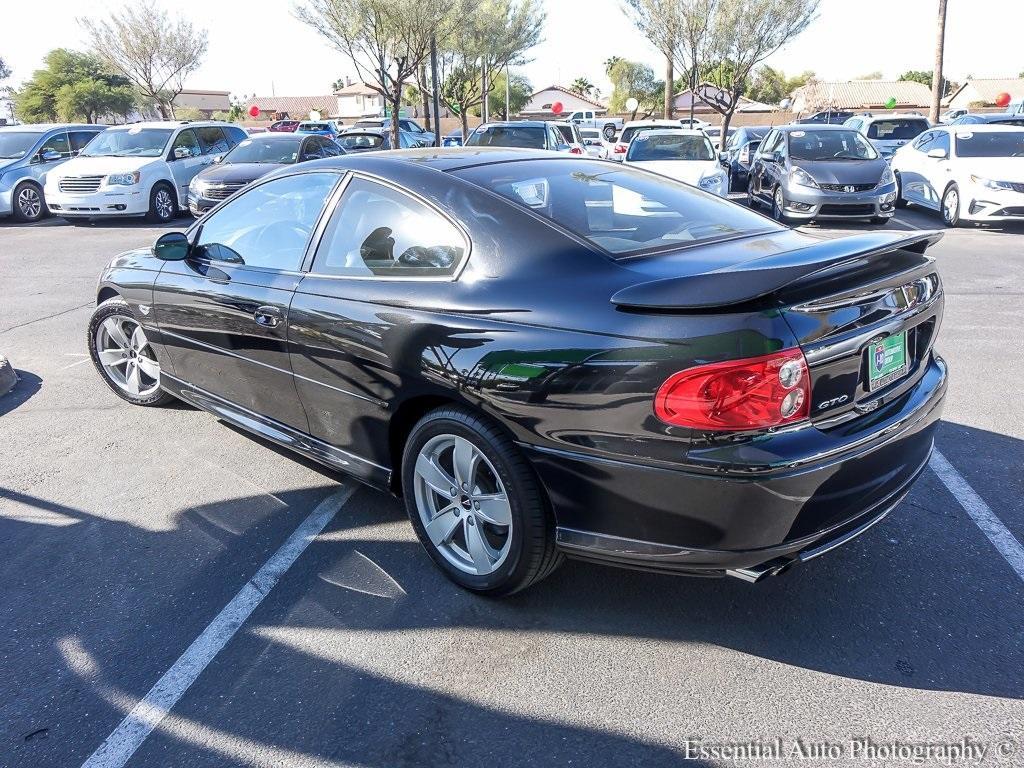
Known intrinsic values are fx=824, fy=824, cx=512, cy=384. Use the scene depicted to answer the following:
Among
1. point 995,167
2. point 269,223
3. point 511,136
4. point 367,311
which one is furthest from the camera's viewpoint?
point 511,136

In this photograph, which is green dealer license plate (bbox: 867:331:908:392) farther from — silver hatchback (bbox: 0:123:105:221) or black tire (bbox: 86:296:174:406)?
silver hatchback (bbox: 0:123:105:221)

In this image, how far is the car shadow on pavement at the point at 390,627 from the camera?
2.46 m

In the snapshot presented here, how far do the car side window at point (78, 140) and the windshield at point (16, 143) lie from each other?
0.64 metres

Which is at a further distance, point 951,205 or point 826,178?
point 951,205

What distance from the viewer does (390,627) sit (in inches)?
116

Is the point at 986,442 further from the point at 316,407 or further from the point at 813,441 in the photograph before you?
the point at 316,407

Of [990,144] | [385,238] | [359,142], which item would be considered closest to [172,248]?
[385,238]

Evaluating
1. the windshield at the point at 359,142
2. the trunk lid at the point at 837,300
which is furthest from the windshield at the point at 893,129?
the trunk lid at the point at 837,300

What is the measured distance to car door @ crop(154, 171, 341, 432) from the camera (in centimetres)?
368

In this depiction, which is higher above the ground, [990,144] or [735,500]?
[990,144]

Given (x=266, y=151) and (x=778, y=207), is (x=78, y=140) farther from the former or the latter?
(x=778, y=207)

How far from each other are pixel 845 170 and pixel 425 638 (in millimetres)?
11791

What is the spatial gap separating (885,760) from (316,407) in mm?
2469

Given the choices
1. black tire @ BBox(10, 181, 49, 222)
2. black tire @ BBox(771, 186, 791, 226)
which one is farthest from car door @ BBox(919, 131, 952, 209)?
black tire @ BBox(10, 181, 49, 222)
